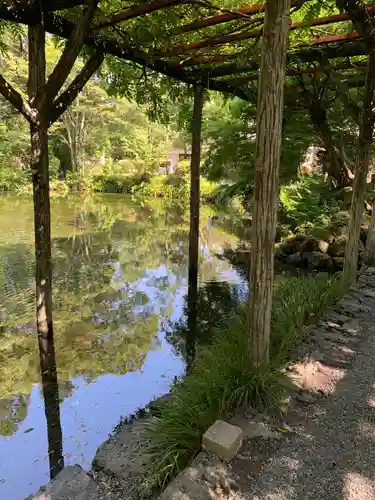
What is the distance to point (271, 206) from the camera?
7.27ft

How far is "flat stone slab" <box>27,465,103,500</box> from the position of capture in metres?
1.82

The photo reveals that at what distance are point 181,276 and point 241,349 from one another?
4383 mm

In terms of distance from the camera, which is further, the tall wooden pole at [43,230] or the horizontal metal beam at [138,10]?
the horizontal metal beam at [138,10]

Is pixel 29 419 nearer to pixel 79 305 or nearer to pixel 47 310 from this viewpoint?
pixel 47 310

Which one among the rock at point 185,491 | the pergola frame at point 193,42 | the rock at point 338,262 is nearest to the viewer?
the rock at point 185,491

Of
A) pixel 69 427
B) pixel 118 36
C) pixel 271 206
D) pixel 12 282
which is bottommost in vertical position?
pixel 69 427

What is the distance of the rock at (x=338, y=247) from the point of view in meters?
7.30

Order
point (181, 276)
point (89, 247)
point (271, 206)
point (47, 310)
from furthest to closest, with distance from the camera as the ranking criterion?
1. point (89, 247)
2. point (181, 276)
3. point (47, 310)
4. point (271, 206)

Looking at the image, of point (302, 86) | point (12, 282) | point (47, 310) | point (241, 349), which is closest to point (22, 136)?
point (12, 282)

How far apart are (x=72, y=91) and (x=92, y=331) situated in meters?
2.64

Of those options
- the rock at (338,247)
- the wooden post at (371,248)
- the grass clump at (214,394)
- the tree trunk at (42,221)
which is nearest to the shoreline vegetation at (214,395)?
the grass clump at (214,394)

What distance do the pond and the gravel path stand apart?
140 cm

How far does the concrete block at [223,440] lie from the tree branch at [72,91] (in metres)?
2.59

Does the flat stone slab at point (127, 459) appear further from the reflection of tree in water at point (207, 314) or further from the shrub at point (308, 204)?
the shrub at point (308, 204)
